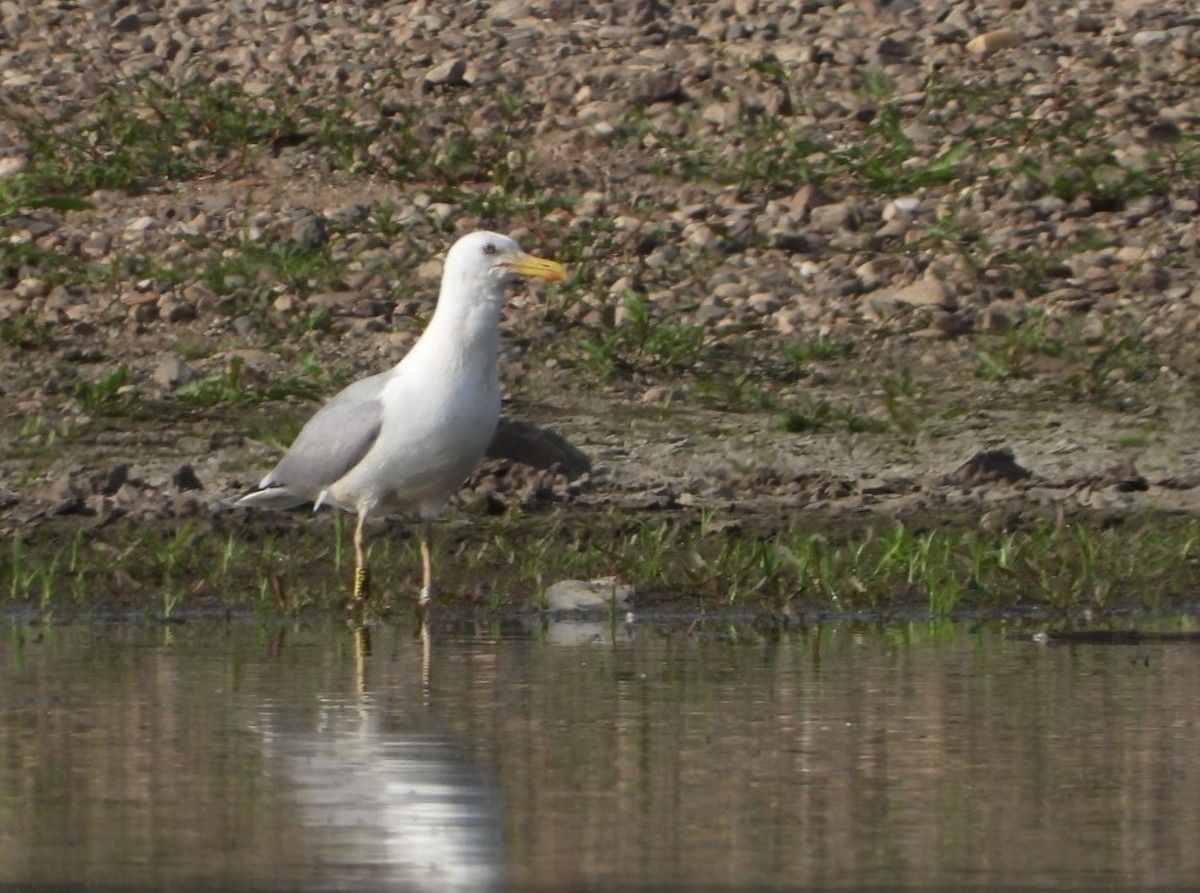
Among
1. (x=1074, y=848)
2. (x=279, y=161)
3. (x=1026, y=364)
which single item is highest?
(x=279, y=161)

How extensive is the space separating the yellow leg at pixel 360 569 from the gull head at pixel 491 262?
2.86ft

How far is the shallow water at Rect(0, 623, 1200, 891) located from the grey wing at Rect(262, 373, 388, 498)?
1.31 m

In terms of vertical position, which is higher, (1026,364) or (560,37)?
(560,37)

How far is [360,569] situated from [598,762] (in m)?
3.37

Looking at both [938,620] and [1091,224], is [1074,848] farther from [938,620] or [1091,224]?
[1091,224]

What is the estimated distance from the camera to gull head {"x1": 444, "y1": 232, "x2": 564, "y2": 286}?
968 centimetres

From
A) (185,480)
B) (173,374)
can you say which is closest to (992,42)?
(173,374)

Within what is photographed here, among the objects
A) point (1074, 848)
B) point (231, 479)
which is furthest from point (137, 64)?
point (1074, 848)

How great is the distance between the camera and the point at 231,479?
10.9 metres

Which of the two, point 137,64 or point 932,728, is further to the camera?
point 137,64

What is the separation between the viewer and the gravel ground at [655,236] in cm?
1105

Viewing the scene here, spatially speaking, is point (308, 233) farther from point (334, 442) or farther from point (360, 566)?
point (360, 566)

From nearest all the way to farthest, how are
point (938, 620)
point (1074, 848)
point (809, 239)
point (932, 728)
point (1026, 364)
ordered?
point (1074, 848)
point (932, 728)
point (938, 620)
point (1026, 364)
point (809, 239)

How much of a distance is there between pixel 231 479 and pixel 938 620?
3.28 metres
